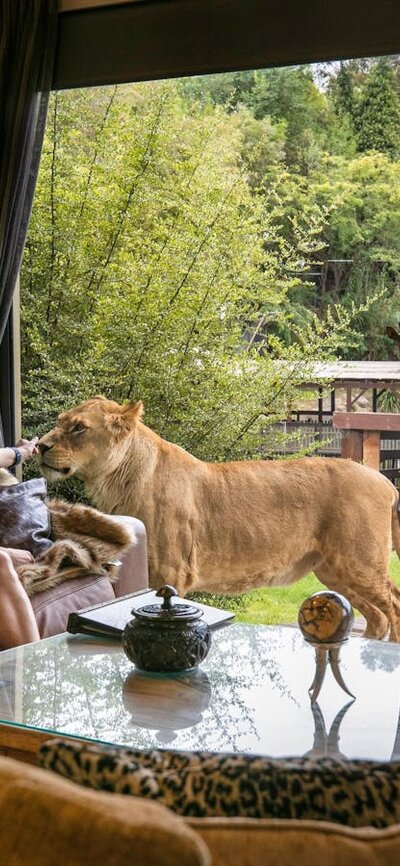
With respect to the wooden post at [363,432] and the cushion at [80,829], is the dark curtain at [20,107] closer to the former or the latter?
the wooden post at [363,432]

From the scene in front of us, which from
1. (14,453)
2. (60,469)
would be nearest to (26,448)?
(14,453)

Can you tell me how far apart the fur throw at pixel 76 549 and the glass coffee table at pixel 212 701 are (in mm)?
556

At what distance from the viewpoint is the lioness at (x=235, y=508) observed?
14.4 feet

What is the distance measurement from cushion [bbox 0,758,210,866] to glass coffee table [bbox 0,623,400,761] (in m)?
1.34

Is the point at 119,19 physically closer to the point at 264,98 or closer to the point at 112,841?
the point at 264,98

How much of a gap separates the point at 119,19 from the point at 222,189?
1265 millimetres

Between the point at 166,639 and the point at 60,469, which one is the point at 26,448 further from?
the point at 166,639

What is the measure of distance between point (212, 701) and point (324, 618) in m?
0.30

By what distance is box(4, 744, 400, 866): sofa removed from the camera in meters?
0.69

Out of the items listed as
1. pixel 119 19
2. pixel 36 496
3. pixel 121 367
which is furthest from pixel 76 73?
pixel 36 496

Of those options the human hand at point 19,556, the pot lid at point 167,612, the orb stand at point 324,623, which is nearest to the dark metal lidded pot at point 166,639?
the pot lid at point 167,612

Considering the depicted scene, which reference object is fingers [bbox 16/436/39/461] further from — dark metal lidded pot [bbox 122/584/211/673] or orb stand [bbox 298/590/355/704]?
orb stand [bbox 298/590/355/704]

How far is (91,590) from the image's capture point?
3584 millimetres

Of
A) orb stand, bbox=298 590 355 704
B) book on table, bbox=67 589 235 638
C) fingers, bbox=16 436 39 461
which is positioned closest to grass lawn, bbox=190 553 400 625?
fingers, bbox=16 436 39 461
